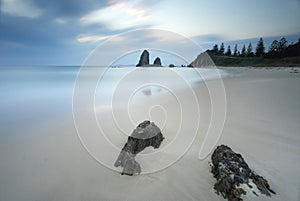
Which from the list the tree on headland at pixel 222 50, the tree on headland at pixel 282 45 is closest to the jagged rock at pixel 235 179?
the tree on headland at pixel 282 45

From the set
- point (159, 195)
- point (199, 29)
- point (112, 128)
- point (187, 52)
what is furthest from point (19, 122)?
point (199, 29)

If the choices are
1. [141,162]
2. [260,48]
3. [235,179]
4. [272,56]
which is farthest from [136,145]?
[260,48]

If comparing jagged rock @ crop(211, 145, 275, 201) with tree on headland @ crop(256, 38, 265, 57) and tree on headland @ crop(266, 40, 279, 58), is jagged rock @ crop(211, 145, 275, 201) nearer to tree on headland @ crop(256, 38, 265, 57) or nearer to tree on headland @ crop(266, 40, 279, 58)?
tree on headland @ crop(266, 40, 279, 58)

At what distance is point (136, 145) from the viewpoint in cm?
290

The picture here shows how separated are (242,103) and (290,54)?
37054 millimetres

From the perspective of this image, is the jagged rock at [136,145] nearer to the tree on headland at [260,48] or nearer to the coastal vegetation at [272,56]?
the coastal vegetation at [272,56]

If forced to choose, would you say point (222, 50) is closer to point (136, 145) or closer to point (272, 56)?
point (272, 56)

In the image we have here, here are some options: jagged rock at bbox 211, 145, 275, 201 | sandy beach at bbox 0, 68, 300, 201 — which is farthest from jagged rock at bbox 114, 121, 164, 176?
jagged rock at bbox 211, 145, 275, 201

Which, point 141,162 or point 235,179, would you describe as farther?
point 141,162

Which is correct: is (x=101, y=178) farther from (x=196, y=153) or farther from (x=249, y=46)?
(x=249, y=46)

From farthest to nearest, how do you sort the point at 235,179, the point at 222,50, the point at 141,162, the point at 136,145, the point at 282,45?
1. the point at 222,50
2. the point at 282,45
3. the point at 136,145
4. the point at 141,162
5. the point at 235,179

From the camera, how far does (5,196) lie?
2232 millimetres

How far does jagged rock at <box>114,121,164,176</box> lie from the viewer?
2.46 meters

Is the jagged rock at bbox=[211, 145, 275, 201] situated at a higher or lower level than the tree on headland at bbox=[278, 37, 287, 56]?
lower
